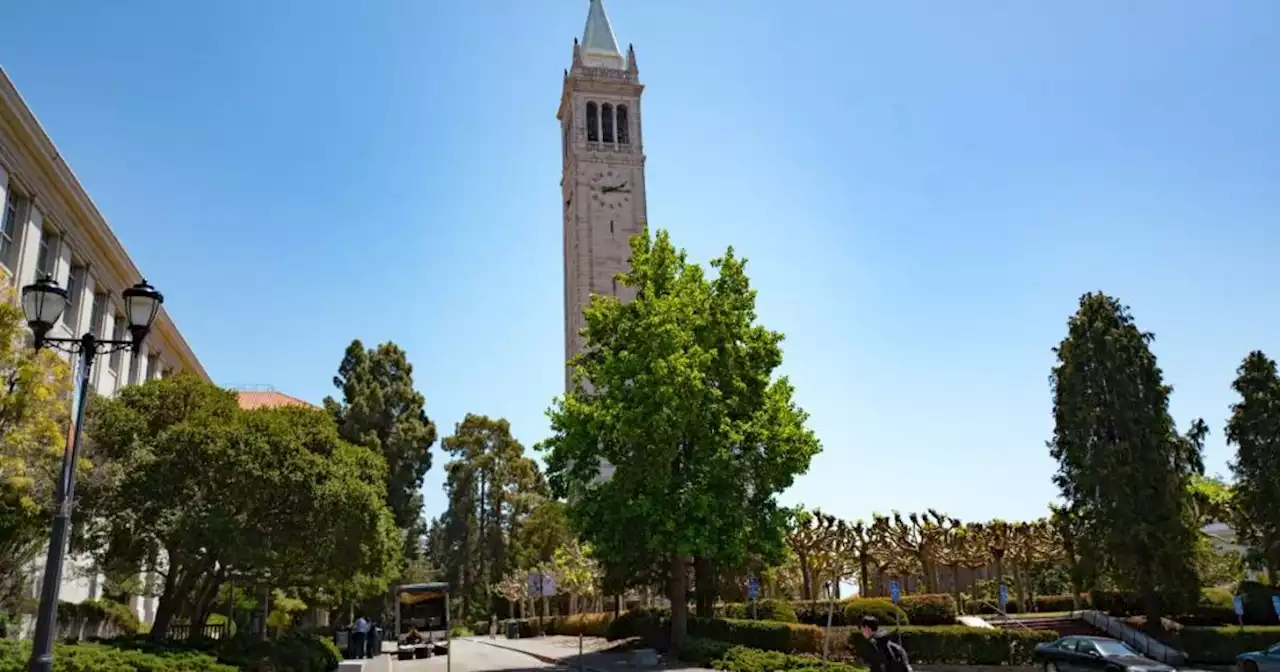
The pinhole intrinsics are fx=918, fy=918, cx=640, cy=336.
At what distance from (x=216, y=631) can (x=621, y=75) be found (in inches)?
2289

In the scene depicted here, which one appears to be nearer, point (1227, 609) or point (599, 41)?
point (1227, 609)

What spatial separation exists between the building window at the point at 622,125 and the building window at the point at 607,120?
772 millimetres

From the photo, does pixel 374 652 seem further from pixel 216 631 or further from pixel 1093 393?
pixel 1093 393

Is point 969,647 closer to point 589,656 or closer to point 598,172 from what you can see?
point 589,656

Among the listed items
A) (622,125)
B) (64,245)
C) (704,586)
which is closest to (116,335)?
(64,245)

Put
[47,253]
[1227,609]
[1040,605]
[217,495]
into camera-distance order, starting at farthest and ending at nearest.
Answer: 1. [1040,605]
2. [1227,609]
3. [47,253]
4. [217,495]

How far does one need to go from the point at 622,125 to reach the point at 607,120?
1398 millimetres

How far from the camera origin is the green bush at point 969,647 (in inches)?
1032

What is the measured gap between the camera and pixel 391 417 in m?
53.3

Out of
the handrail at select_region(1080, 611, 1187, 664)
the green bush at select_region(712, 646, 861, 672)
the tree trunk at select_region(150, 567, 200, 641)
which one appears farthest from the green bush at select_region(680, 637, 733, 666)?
the handrail at select_region(1080, 611, 1187, 664)

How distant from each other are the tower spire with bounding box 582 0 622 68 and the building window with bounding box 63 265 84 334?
57.7 meters

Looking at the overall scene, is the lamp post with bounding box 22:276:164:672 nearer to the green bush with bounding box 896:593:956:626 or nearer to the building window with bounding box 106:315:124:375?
the green bush with bounding box 896:593:956:626

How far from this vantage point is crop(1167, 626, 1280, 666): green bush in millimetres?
28875

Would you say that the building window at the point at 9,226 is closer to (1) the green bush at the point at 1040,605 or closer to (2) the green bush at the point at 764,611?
(2) the green bush at the point at 764,611
